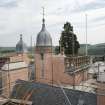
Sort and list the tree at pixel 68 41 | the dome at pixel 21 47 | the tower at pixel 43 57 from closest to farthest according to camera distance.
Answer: the tower at pixel 43 57 < the dome at pixel 21 47 < the tree at pixel 68 41

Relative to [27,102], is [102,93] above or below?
above

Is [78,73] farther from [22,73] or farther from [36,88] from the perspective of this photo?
[36,88]

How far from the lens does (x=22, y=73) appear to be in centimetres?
1430

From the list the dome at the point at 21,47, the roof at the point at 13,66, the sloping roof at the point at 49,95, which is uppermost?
the dome at the point at 21,47

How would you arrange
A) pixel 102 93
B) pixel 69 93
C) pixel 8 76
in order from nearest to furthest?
pixel 102 93, pixel 69 93, pixel 8 76

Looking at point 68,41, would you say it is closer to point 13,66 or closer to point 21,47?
point 21,47

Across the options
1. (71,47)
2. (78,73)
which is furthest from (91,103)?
(71,47)

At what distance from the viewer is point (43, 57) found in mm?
14094

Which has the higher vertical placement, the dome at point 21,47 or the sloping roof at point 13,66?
the dome at point 21,47

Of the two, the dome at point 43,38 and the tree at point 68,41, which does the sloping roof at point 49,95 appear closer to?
the dome at point 43,38

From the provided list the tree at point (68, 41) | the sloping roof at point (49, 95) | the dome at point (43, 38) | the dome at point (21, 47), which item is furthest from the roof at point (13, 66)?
the tree at point (68, 41)

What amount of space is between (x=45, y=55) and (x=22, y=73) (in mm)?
1868

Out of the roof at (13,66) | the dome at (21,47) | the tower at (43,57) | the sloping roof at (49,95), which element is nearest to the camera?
the sloping roof at (49,95)

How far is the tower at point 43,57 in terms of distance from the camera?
46.1 ft
